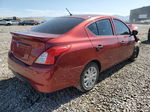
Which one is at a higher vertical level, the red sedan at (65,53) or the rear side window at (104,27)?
the rear side window at (104,27)

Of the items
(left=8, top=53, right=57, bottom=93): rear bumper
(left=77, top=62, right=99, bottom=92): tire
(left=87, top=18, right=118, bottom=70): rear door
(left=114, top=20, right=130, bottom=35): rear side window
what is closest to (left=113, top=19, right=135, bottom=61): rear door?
(left=114, top=20, right=130, bottom=35): rear side window

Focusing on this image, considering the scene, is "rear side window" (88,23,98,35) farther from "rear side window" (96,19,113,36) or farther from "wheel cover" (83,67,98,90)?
"wheel cover" (83,67,98,90)

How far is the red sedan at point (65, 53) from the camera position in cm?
220

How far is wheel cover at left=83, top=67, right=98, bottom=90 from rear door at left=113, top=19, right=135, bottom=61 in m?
1.12

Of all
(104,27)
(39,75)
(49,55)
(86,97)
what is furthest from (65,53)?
(104,27)

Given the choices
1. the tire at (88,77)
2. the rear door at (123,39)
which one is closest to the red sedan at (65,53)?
the tire at (88,77)

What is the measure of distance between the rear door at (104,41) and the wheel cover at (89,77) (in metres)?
0.29

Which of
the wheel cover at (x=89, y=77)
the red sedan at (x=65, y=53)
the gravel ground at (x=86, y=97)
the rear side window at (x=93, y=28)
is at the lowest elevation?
the gravel ground at (x=86, y=97)

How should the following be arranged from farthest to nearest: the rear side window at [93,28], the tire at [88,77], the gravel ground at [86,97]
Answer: the rear side window at [93,28] → the tire at [88,77] → the gravel ground at [86,97]

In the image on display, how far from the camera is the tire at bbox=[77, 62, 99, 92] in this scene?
9.02 feet

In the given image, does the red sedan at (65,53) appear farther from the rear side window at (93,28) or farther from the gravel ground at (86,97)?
the gravel ground at (86,97)

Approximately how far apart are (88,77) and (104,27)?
1.26m

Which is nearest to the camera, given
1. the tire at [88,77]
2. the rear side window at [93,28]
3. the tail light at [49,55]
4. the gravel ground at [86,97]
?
the tail light at [49,55]

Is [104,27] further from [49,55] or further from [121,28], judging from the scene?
[49,55]
